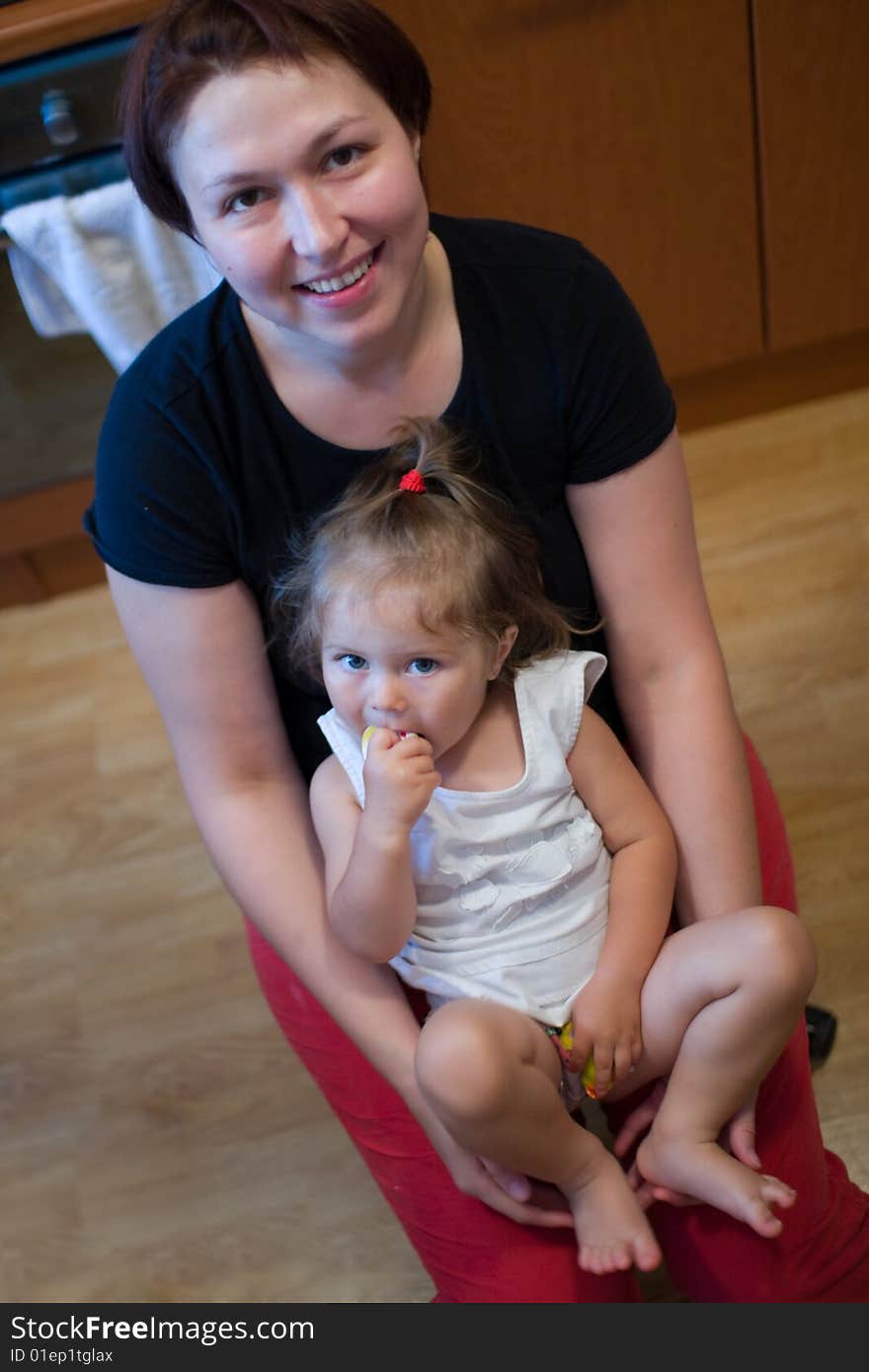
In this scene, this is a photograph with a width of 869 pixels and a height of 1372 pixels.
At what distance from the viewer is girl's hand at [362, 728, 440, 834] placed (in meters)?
0.96

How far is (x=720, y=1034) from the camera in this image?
99 centimetres

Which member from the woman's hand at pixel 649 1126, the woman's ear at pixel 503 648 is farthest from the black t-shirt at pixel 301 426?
the woman's hand at pixel 649 1126

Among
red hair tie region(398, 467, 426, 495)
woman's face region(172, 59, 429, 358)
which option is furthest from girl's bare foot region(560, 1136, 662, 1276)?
woman's face region(172, 59, 429, 358)

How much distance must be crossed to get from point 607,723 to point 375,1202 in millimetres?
650

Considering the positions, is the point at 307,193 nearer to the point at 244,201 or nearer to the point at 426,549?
the point at 244,201

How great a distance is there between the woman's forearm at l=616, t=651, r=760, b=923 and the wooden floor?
17.8 inches

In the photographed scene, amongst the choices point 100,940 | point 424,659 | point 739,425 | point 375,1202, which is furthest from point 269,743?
point 739,425

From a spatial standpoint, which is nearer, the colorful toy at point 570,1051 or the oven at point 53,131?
the colorful toy at point 570,1051

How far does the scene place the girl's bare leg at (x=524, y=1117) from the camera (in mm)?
947

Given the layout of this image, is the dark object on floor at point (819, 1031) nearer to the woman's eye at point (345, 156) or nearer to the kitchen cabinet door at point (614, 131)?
the woman's eye at point (345, 156)

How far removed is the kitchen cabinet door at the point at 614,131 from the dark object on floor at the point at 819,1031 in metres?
1.17

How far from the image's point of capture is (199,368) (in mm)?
1037

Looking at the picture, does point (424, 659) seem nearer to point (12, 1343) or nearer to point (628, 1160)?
point (628, 1160)

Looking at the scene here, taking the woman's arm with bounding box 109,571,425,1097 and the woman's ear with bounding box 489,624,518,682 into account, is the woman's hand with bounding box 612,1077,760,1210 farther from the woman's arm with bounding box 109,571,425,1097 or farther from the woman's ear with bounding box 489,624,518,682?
the woman's ear with bounding box 489,624,518,682
